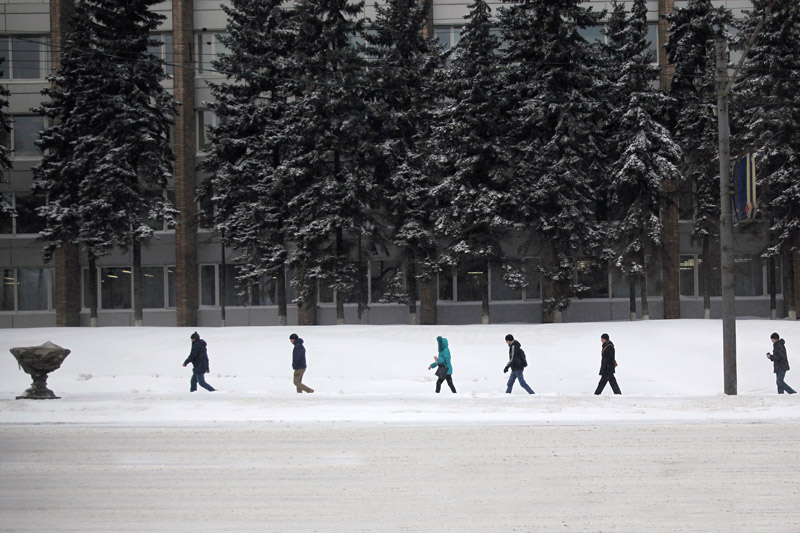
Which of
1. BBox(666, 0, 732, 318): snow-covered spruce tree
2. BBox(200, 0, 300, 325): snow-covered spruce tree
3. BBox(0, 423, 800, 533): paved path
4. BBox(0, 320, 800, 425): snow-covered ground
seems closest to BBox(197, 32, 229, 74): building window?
BBox(200, 0, 300, 325): snow-covered spruce tree

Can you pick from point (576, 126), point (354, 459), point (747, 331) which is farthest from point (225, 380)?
point (747, 331)

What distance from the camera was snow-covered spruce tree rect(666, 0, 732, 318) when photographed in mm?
27766

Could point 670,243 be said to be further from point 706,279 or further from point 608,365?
point 608,365

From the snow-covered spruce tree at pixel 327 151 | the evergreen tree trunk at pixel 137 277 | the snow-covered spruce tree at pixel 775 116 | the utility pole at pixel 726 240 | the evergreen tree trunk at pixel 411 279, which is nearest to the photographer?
the utility pole at pixel 726 240

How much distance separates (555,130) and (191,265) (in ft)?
63.4

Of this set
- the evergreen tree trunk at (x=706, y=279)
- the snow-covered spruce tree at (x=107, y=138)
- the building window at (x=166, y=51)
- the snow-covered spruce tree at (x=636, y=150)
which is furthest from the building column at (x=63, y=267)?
the evergreen tree trunk at (x=706, y=279)

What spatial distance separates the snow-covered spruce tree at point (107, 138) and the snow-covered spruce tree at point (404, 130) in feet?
30.6

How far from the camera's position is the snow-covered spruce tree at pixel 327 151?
26094 millimetres

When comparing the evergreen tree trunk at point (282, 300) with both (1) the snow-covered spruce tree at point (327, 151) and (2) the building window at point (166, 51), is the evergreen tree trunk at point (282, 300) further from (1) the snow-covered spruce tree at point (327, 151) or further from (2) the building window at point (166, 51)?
(2) the building window at point (166, 51)

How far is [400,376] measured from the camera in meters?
20.3

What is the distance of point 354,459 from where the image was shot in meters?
8.88

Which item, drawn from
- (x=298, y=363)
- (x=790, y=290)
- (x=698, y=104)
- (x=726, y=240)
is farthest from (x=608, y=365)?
(x=790, y=290)

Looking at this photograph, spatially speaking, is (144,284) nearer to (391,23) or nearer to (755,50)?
(391,23)

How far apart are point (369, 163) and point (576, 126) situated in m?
8.64
